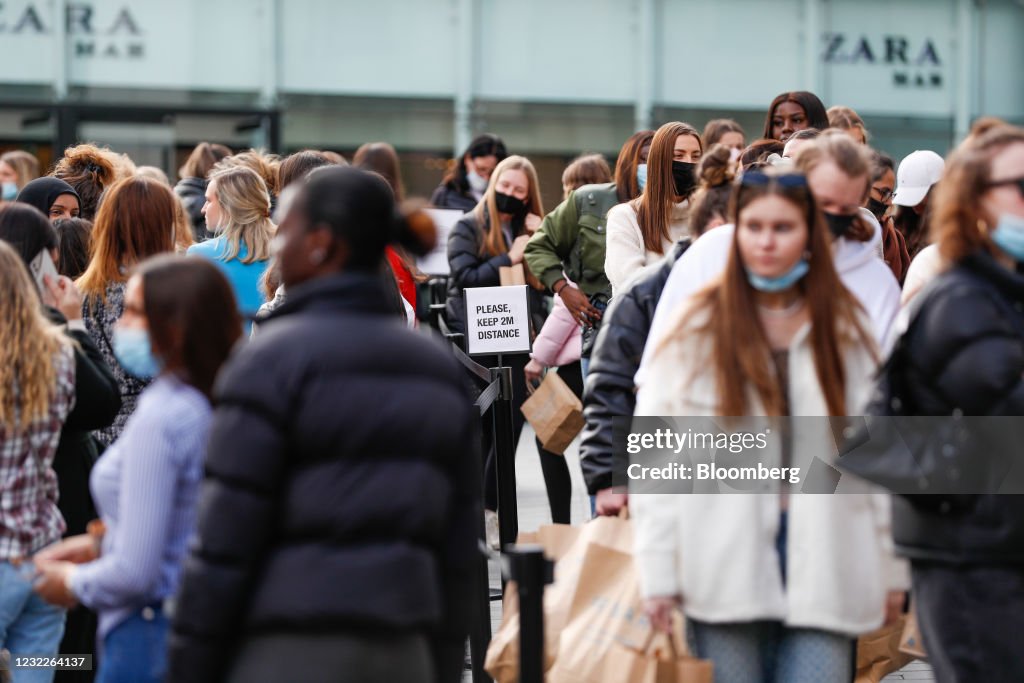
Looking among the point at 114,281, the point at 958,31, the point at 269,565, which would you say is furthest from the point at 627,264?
the point at 958,31

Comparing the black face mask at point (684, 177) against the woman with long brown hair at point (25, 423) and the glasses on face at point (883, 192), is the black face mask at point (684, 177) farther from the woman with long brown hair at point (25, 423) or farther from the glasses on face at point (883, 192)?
the woman with long brown hair at point (25, 423)

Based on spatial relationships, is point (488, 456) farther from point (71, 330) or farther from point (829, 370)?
point (829, 370)

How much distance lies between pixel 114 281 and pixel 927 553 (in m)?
3.44

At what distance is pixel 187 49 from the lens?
1661 cm

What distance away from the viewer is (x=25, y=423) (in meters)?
4.70

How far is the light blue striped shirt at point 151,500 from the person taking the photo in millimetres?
3559

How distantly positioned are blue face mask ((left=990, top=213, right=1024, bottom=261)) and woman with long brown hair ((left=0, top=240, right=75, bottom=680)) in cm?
273

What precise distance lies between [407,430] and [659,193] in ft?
12.2

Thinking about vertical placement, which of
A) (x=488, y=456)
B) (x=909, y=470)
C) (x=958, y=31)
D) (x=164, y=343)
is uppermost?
(x=958, y=31)

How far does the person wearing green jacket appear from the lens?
7734 millimetres

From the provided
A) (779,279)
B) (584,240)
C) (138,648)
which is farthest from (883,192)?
(138,648)

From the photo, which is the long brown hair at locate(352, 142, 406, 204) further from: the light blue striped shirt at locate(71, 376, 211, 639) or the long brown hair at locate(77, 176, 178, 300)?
the light blue striped shirt at locate(71, 376, 211, 639)

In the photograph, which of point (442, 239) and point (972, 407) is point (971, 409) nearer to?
point (972, 407)

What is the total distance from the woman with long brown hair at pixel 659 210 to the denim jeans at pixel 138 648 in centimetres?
329
